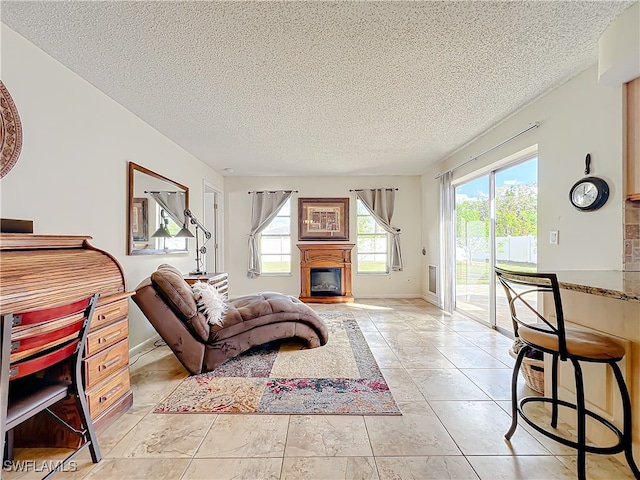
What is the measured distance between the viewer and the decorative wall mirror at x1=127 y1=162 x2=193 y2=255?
3006mm

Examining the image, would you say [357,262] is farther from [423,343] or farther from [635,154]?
[635,154]

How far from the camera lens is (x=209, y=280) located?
3.65 metres

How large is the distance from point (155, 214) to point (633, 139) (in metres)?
4.32

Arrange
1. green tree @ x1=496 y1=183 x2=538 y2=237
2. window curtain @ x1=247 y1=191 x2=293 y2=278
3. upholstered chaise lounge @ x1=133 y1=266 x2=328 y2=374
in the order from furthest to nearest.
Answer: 1. window curtain @ x1=247 y1=191 x2=293 y2=278
2. green tree @ x1=496 y1=183 x2=538 y2=237
3. upholstered chaise lounge @ x1=133 y1=266 x2=328 y2=374

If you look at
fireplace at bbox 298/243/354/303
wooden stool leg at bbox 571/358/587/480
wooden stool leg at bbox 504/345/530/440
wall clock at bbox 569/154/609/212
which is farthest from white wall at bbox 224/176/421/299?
wooden stool leg at bbox 571/358/587/480

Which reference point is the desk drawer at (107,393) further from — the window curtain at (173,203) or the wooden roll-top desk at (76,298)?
the window curtain at (173,203)

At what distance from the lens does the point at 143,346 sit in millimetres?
3178

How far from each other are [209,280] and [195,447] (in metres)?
2.20

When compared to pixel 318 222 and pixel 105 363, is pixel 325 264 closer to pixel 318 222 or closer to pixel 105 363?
pixel 318 222

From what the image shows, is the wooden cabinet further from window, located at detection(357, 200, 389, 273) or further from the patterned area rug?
window, located at detection(357, 200, 389, 273)

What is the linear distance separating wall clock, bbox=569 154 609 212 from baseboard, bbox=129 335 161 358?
4.27m

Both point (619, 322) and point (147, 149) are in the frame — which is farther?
point (147, 149)

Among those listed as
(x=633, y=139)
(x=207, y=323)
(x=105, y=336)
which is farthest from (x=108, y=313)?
(x=633, y=139)

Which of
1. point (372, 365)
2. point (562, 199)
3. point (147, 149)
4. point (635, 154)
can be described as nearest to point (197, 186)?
point (147, 149)
